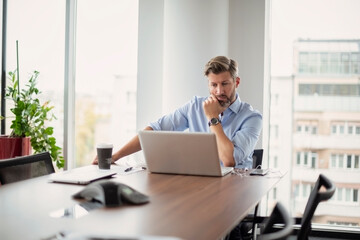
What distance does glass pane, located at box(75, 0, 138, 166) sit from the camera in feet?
17.0

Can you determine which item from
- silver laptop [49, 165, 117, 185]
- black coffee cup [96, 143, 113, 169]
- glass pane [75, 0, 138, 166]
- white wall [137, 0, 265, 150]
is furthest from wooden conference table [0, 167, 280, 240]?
glass pane [75, 0, 138, 166]

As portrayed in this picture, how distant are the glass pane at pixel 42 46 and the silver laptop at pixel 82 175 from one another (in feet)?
9.24

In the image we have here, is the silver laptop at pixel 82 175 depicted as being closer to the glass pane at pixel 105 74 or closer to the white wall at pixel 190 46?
the white wall at pixel 190 46

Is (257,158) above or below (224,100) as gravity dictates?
below

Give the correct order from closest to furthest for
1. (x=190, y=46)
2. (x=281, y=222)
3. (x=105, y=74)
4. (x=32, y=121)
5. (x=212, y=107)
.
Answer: (x=281, y=222) < (x=212, y=107) < (x=190, y=46) < (x=32, y=121) < (x=105, y=74)

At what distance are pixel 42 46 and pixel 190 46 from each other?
6.37 feet

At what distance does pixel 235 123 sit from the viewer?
3396mm

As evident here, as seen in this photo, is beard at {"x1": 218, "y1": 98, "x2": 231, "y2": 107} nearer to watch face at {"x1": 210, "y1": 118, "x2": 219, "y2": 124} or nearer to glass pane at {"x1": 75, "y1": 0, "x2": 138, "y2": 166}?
watch face at {"x1": 210, "y1": 118, "x2": 219, "y2": 124}

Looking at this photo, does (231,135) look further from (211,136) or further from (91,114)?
(91,114)

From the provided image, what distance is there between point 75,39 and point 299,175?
8.74 ft

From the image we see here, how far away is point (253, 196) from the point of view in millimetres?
2164

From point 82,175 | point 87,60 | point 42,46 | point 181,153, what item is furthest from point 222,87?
point 42,46

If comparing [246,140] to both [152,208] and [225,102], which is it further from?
[152,208]

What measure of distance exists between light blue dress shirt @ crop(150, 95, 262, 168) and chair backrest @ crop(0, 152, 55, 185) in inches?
37.5
